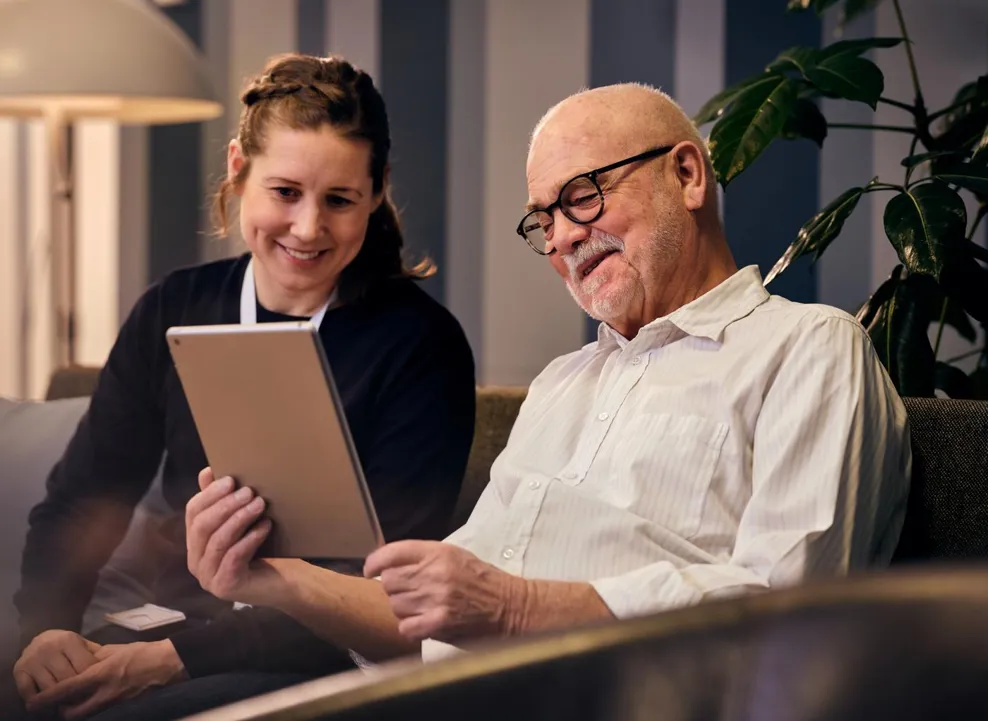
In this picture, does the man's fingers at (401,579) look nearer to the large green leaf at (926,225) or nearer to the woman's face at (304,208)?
the woman's face at (304,208)

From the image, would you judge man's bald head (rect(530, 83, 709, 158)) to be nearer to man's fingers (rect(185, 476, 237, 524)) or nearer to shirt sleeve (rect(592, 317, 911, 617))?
shirt sleeve (rect(592, 317, 911, 617))

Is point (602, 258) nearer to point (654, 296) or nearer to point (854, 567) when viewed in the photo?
point (654, 296)

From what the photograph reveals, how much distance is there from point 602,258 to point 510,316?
159 cm

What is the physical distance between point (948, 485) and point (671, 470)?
31cm

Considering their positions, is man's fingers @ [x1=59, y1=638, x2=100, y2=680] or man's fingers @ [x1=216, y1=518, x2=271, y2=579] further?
man's fingers @ [x1=59, y1=638, x2=100, y2=680]

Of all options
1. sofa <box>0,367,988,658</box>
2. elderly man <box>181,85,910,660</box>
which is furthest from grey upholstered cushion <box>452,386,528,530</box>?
elderly man <box>181,85,910,660</box>

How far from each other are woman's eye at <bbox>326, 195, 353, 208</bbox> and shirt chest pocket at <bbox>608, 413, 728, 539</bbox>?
0.65 metres

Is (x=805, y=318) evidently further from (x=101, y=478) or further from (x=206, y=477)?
(x=101, y=478)

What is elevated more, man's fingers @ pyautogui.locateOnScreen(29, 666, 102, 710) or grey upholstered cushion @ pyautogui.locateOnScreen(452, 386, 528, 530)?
grey upholstered cushion @ pyautogui.locateOnScreen(452, 386, 528, 530)

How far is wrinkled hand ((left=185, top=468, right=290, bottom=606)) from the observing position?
47.2 inches

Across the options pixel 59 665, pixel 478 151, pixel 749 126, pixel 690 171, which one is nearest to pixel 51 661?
pixel 59 665

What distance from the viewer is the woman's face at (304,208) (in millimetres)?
1632

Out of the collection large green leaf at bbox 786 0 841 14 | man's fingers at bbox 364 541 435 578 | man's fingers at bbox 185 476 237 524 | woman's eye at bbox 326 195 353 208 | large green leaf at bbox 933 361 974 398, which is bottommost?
man's fingers at bbox 364 541 435 578

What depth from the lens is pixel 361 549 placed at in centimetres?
119
